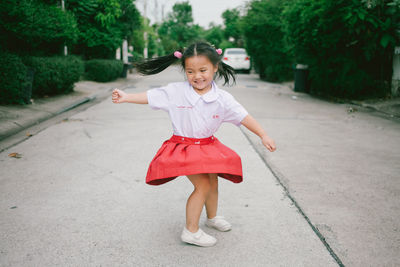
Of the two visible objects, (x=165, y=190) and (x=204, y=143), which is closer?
(x=204, y=143)

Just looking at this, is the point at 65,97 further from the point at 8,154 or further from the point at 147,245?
the point at 147,245

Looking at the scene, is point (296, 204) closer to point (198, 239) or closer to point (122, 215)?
point (198, 239)

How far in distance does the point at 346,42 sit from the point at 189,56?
930cm

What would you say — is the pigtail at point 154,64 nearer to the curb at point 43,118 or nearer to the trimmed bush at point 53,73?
the curb at point 43,118

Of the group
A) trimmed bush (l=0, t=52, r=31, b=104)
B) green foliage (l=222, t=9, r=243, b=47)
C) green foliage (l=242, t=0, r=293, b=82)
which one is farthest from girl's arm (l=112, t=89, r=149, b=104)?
green foliage (l=222, t=9, r=243, b=47)

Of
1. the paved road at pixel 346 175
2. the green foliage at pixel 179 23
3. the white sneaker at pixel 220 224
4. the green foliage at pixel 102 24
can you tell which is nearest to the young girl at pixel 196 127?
the white sneaker at pixel 220 224

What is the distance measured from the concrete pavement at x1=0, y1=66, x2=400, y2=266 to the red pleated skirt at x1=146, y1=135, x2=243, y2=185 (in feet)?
1.80

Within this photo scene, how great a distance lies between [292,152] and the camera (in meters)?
5.55

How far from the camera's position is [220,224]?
3.04 meters

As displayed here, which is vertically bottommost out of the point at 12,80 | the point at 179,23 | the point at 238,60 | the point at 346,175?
the point at 346,175

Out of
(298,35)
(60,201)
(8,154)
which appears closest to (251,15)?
(298,35)

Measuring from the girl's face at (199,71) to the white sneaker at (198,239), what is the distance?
1.02 m

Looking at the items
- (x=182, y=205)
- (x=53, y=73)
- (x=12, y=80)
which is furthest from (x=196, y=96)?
(x=53, y=73)

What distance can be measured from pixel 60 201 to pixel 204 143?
1676 mm
